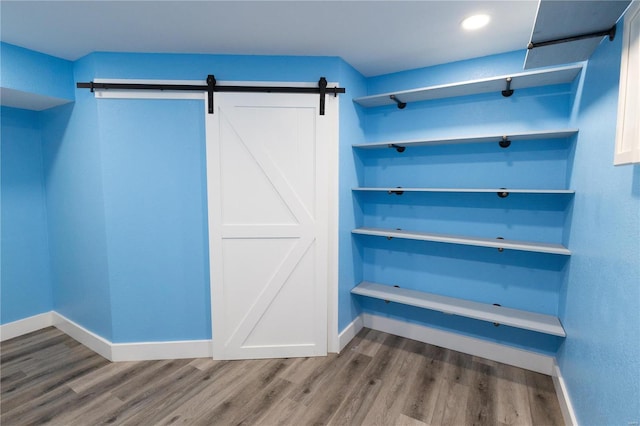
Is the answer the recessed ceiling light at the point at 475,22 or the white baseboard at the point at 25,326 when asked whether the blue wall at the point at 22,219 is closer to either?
the white baseboard at the point at 25,326

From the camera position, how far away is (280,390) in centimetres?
207

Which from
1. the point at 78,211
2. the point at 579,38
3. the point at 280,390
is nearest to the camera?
the point at 579,38

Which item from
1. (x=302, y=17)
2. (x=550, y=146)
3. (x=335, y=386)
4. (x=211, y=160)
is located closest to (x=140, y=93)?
(x=211, y=160)

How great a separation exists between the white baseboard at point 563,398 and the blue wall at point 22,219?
4.36 m

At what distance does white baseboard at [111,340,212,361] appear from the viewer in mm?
2404

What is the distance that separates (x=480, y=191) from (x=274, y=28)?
1.75 m

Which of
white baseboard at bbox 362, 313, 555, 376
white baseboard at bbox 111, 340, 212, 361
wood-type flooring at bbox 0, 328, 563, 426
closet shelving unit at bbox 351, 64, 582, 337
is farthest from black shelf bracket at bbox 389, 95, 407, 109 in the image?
white baseboard at bbox 111, 340, 212, 361

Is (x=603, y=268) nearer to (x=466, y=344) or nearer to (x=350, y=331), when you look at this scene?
(x=466, y=344)

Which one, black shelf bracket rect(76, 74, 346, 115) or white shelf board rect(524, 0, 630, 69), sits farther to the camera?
black shelf bracket rect(76, 74, 346, 115)

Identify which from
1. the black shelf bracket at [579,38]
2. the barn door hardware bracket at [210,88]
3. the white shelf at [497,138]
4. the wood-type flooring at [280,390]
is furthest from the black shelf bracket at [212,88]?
the wood-type flooring at [280,390]

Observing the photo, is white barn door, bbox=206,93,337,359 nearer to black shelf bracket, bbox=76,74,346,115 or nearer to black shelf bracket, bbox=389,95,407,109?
black shelf bracket, bbox=76,74,346,115

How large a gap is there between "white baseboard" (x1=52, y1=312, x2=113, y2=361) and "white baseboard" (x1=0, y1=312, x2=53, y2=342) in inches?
2.8

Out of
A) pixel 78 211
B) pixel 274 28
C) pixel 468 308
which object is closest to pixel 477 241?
pixel 468 308

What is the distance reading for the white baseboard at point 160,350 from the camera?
2.40 m
